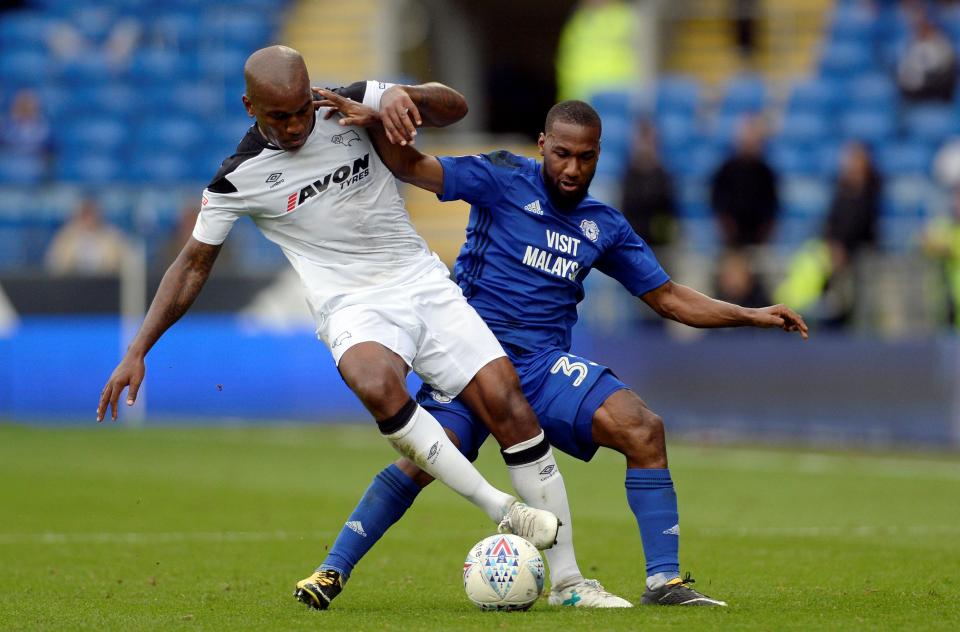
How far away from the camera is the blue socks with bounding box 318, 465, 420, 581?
6695 mm

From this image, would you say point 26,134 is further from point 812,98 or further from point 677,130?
point 812,98

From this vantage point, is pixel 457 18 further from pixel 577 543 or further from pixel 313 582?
pixel 313 582

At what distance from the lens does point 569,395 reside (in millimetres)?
6633

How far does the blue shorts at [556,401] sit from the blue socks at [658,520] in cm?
28

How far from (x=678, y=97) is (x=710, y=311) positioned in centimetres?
1422

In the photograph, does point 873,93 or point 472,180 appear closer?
point 472,180

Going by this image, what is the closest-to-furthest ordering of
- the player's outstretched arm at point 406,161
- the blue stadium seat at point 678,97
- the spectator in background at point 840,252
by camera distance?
1. the player's outstretched arm at point 406,161
2. the spectator in background at point 840,252
3. the blue stadium seat at point 678,97

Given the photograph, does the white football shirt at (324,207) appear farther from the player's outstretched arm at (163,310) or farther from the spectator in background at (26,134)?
the spectator in background at (26,134)

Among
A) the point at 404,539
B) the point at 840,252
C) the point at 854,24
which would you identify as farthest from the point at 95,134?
the point at 404,539

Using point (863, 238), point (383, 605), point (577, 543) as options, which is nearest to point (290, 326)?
point (863, 238)

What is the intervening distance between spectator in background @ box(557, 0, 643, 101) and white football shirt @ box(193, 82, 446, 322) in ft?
47.8

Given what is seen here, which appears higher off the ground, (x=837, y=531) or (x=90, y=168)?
(x=837, y=531)

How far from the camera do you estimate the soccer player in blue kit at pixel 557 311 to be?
651 centimetres

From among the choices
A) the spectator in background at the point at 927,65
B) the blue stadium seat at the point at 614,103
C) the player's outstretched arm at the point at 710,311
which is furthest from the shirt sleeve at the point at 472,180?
the blue stadium seat at the point at 614,103
